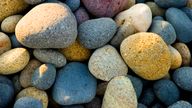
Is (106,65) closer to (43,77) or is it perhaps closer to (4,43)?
(43,77)

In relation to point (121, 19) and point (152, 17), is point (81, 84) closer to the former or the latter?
point (121, 19)

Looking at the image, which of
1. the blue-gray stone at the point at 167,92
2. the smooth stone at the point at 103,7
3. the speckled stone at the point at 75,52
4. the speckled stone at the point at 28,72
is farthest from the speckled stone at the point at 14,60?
the blue-gray stone at the point at 167,92

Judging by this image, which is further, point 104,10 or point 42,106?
point 104,10

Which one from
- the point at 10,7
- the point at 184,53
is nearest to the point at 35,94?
the point at 10,7

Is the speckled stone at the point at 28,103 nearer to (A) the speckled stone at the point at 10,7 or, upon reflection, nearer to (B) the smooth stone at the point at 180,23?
(A) the speckled stone at the point at 10,7

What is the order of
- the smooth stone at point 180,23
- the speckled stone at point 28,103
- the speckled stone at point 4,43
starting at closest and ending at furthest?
the speckled stone at point 28,103, the speckled stone at point 4,43, the smooth stone at point 180,23

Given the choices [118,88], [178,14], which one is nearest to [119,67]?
[118,88]
